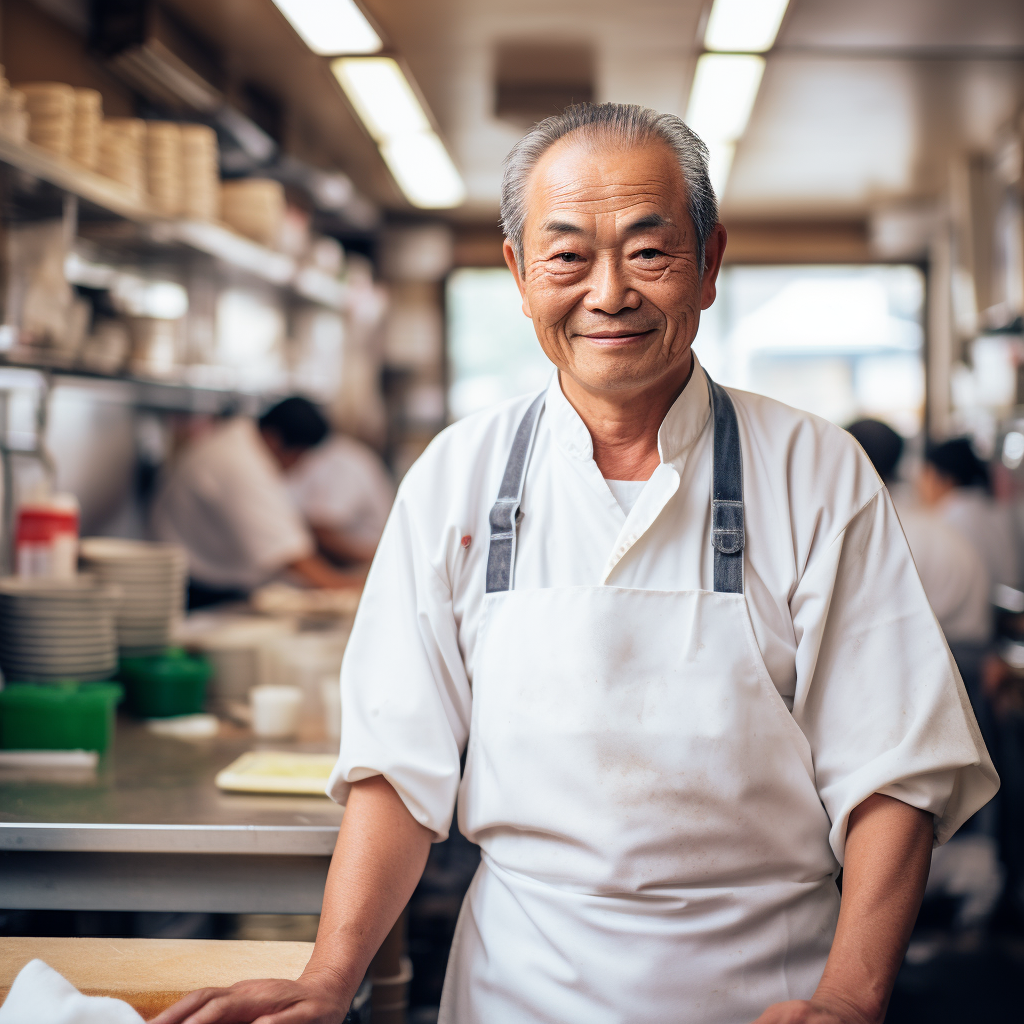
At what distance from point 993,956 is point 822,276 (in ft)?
14.6

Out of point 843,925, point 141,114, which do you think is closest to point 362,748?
point 843,925

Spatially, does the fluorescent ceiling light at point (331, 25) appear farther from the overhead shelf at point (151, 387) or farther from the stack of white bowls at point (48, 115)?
the overhead shelf at point (151, 387)

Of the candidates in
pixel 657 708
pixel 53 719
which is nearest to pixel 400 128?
pixel 53 719

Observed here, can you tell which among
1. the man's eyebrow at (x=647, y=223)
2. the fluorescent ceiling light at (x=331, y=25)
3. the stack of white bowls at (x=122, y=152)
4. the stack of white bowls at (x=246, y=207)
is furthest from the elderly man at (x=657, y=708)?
the stack of white bowls at (x=246, y=207)

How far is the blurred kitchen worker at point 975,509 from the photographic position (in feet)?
13.8

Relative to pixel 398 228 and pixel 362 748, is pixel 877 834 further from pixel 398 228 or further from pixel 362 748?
pixel 398 228

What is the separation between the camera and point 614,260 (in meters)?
1.20

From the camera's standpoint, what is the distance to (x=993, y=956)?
3.12 meters

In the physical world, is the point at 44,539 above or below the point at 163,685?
above

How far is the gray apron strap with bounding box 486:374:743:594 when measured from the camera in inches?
49.1

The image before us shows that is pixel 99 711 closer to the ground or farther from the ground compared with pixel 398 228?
closer to the ground

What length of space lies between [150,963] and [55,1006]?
0.71 ft

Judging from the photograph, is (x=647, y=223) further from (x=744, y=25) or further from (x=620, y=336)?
(x=744, y=25)

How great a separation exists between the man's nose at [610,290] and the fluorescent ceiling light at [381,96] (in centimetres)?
237
